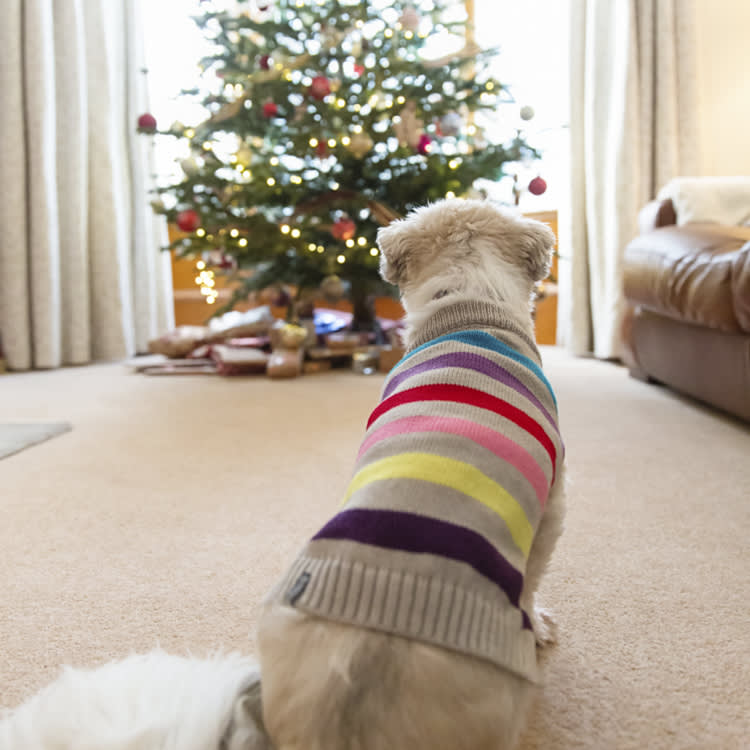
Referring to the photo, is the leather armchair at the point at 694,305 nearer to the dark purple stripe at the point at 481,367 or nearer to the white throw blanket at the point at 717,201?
the white throw blanket at the point at 717,201

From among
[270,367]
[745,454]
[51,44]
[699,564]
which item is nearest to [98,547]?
[699,564]

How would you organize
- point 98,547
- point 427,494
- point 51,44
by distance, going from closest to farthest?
point 427,494 → point 98,547 → point 51,44

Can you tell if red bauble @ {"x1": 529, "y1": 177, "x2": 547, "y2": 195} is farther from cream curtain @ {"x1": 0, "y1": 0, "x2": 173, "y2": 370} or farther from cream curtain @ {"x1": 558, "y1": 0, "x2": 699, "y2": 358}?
cream curtain @ {"x1": 0, "y1": 0, "x2": 173, "y2": 370}

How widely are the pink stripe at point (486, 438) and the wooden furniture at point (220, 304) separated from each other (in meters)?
3.69

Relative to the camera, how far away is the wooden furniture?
434cm

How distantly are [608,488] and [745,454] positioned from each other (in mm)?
498

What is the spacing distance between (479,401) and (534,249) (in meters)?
0.50

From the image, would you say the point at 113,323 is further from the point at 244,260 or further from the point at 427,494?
the point at 427,494

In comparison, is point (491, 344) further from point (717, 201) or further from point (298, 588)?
point (717, 201)

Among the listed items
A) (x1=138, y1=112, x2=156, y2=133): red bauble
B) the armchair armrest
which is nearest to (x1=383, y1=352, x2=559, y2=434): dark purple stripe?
the armchair armrest

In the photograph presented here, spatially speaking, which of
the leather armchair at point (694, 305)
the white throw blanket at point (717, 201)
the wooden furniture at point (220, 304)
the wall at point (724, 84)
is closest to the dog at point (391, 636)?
the leather armchair at point (694, 305)

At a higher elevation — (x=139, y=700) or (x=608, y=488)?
(x=139, y=700)

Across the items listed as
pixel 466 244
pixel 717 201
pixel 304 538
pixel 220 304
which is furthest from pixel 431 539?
pixel 220 304

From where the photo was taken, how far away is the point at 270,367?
3.11 m
